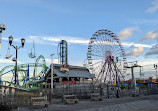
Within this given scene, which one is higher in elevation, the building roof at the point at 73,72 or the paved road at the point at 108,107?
the building roof at the point at 73,72

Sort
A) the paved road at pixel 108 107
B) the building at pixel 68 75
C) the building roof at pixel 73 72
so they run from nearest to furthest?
the paved road at pixel 108 107 → the building at pixel 68 75 → the building roof at pixel 73 72

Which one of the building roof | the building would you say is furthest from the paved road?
the building roof

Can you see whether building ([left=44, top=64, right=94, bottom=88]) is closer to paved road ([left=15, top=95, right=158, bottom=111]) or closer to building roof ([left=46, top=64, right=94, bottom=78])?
building roof ([left=46, top=64, right=94, bottom=78])

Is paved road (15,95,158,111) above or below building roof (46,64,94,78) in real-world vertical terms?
below

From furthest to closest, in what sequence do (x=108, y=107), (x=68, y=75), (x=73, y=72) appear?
(x=73, y=72) → (x=68, y=75) → (x=108, y=107)

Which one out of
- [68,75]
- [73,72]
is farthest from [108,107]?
[73,72]

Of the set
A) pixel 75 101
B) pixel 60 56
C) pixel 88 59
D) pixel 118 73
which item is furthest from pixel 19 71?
pixel 75 101

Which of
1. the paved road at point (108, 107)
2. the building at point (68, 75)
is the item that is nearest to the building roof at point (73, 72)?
the building at point (68, 75)

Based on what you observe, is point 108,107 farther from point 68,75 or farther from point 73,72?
point 73,72

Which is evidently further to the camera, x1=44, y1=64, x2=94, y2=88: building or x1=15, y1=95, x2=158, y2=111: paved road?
x1=44, y1=64, x2=94, y2=88: building

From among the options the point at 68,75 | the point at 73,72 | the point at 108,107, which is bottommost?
the point at 108,107

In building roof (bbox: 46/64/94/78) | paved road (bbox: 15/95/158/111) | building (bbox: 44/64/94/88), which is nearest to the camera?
paved road (bbox: 15/95/158/111)

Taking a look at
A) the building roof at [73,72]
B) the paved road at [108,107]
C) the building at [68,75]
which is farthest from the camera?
the building roof at [73,72]

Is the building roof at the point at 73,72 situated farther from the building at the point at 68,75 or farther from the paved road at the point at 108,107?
the paved road at the point at 108,107
